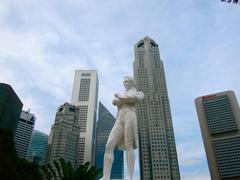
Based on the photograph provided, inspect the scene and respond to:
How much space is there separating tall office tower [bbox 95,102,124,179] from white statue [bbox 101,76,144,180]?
123 metres

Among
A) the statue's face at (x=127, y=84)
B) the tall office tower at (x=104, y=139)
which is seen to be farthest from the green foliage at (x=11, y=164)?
the tall office tower at (x=104, y=139)

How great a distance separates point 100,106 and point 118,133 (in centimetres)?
16409

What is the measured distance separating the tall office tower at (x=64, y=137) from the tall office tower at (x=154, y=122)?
31154 mm

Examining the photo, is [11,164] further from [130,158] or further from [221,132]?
[221,132]

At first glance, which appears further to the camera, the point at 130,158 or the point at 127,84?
the point at 127,84

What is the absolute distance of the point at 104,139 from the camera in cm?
14875

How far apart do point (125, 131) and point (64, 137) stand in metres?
105

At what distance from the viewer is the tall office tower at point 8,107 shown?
193ft

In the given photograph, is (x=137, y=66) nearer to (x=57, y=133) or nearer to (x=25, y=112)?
(x=57, y=133)

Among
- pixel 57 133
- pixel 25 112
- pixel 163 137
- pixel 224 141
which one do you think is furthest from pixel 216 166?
pixel 25 112

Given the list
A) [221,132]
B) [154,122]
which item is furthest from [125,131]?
[221,132]

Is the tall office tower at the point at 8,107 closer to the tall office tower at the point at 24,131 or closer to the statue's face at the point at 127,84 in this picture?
the tall office tower at the point at 24,131

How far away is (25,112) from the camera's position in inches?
4643

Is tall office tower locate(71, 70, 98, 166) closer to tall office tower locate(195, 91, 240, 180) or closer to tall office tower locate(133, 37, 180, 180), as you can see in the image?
tall office tower locate(133, 37, 180, 180)
